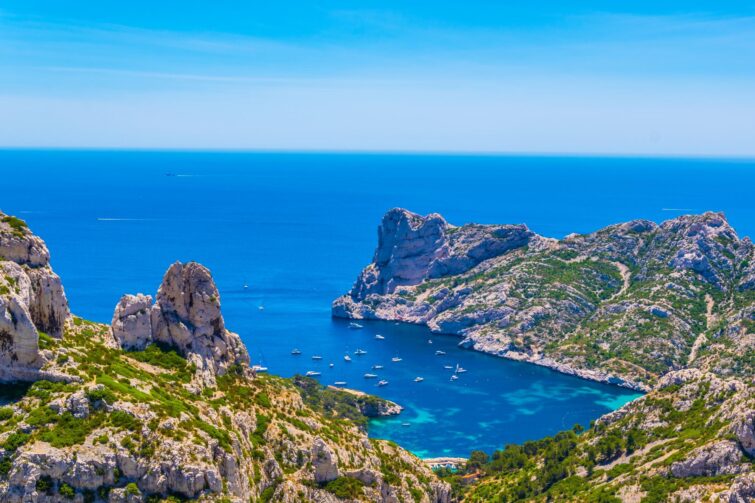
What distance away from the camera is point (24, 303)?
4666 centimetres

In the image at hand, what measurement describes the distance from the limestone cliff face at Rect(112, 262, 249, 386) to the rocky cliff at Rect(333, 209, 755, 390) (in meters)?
102

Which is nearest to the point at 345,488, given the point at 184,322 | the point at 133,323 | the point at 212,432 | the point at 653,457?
the point at 212,432

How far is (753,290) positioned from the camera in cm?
16925

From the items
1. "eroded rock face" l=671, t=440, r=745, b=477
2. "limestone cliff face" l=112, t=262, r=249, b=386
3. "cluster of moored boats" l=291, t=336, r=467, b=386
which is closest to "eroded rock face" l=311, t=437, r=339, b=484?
"limestone cliff face" l=112, t=262, r=249, b=386

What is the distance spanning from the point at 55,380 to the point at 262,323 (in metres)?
142

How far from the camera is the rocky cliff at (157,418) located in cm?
4203

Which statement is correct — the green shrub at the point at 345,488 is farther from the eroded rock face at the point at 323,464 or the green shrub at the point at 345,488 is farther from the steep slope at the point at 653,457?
the steep slope at the point at 653,457

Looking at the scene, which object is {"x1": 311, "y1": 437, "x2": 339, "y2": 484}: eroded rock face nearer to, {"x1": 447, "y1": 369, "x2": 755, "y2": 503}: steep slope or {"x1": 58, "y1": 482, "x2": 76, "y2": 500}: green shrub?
{"x1": 58, "y1": 482, "x2": 76, "y2": 500}: green shrub

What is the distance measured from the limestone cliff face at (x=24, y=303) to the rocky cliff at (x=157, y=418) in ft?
0.23

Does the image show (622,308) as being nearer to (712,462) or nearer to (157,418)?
(712,462)

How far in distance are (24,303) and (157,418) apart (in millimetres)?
9554

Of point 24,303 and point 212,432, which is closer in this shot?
point 24,303

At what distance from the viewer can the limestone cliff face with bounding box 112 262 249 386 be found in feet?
198

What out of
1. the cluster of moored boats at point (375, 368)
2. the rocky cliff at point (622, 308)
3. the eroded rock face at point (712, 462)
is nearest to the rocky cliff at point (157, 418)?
the eroded rock face at point (712, 462)
